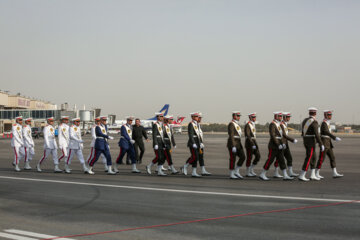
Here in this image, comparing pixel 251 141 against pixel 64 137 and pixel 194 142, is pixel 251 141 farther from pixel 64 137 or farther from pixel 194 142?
pixel 64 137

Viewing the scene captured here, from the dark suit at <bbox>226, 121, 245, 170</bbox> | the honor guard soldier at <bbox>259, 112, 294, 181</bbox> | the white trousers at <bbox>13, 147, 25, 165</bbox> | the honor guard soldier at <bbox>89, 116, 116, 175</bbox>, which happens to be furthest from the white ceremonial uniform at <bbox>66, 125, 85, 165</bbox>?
the honor guard soldier at <bbox>259, 112, 294, 181</bbox>

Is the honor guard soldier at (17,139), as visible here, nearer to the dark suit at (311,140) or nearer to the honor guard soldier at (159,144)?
the honor guard soldier at (159,144)

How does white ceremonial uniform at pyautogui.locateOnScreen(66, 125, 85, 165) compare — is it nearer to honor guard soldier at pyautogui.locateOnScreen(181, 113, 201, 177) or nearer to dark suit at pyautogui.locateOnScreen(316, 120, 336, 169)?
honor guard soldier at pyautogui.locateOnScreen(181, 113, 201, 177)

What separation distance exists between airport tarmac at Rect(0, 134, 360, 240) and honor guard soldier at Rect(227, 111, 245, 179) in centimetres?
67

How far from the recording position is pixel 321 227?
6.25m

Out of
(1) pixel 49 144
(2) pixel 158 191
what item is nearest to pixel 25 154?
(1) pixel 49 144

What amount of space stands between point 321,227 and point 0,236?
4.33 meters

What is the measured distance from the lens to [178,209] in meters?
7.76

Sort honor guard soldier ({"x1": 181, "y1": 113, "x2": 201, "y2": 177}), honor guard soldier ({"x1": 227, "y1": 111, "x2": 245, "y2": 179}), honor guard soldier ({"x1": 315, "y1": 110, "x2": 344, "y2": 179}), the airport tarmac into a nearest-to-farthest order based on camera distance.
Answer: the airport tarmac, honor guard soldier ({"x1": 315, "y1": 110, "x2": 344, "y2": 179}), honor guard soldier ({"x1": 227, "y1": 111, "x2": 245, "y2": 179}), honor guard soldier ({"x1": 181, "y1": 113, "x2": 201, "y2": 177})

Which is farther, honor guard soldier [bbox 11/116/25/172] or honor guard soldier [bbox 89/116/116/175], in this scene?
Result: honor guard soldier [bbox 11/116/25/172]

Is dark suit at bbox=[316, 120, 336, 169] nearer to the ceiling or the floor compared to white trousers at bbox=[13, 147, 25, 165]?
nearer to the ceiling

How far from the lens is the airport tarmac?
6.05 metres

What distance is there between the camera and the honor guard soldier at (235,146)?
1262 centimetres

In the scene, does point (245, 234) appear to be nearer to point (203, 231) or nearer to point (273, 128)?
point (203, 231)
